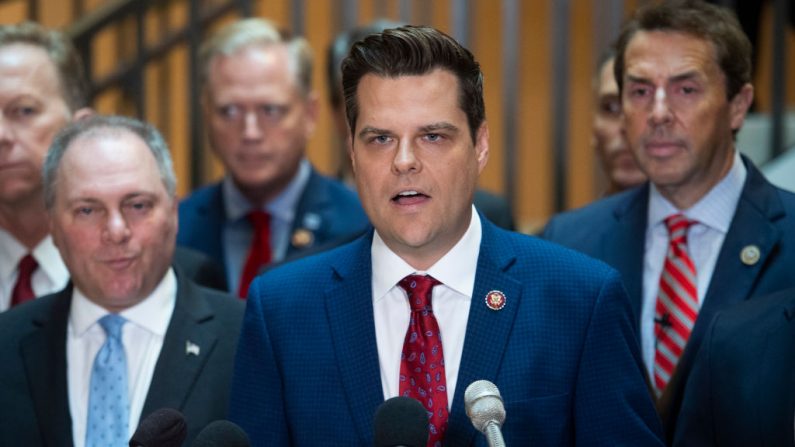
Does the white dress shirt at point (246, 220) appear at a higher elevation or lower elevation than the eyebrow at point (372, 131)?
lower

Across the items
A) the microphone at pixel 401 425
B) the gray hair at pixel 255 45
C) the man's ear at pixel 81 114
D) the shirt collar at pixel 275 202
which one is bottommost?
the microphone at pixel 401 425

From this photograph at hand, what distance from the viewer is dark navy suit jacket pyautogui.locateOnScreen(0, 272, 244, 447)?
2.75 m

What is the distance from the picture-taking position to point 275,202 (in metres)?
3.97

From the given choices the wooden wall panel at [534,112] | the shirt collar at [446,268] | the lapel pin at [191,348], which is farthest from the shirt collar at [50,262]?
the wooden wall panel at [534,112]

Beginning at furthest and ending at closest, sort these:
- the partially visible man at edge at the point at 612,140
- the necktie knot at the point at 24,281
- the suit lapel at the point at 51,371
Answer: the partially visible man at edge at the point at 612,140
the necktie knot at the point at 24,281
the suit lapel at the point at 51,371

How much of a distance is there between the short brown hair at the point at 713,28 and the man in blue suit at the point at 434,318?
940 millimetres

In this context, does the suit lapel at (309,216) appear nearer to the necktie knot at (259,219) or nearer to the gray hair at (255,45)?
the necktie knot at (259,219)

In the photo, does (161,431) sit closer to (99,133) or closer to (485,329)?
(485,329)

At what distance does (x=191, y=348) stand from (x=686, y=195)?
1.18m

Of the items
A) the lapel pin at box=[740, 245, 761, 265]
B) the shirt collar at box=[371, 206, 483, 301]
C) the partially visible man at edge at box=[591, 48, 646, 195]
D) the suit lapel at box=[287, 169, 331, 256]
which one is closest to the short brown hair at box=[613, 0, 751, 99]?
the lapel pin at box=[740, 245, 761, 265]

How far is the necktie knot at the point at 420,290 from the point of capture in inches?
92.2

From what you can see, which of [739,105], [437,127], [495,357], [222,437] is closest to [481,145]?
[437,127]

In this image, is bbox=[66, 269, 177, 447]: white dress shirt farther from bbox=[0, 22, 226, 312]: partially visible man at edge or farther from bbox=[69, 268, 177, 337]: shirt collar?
bbox=[0, 22, 226, 312]: partially visible man at edge

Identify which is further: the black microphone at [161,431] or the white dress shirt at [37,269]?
the white dress shirt at [37,269]
